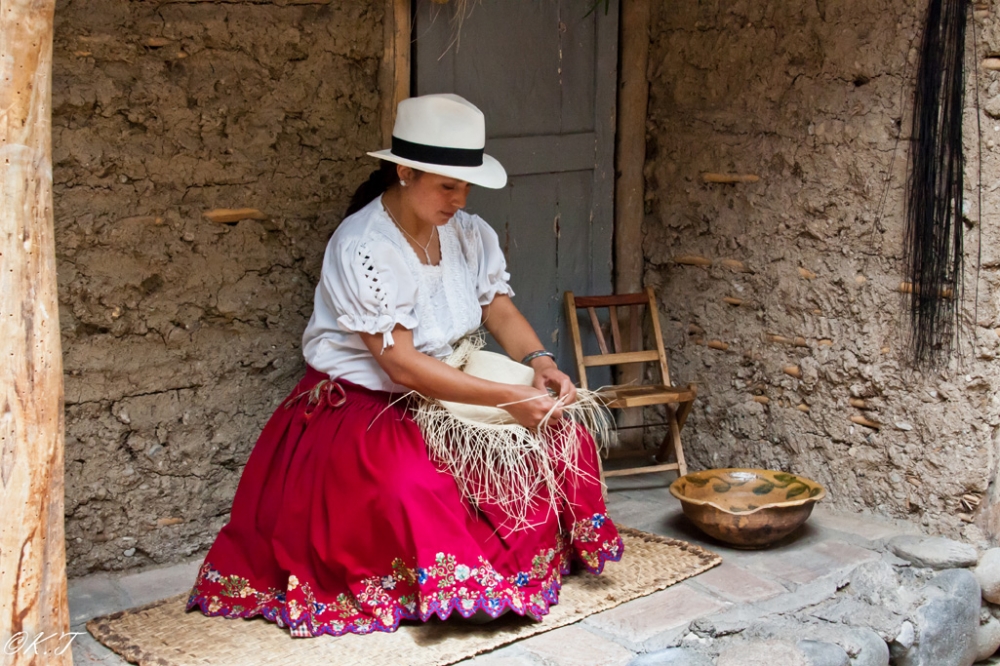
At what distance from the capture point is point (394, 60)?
3.85 metres

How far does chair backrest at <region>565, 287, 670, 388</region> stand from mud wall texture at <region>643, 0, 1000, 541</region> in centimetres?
17

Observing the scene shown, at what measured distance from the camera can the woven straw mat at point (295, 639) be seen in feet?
9.75

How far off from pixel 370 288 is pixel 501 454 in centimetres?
59

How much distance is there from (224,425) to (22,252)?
1394mm

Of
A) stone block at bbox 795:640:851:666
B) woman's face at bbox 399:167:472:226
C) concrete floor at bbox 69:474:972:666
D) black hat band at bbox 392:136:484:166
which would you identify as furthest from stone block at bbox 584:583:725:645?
black hat band at bbox 392:136:484:166

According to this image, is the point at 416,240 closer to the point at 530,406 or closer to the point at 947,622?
the point at 530,406

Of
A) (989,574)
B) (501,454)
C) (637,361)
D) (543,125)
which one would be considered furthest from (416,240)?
(989,574)

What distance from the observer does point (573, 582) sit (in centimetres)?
353

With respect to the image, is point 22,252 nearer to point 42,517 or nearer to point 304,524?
point 42,517

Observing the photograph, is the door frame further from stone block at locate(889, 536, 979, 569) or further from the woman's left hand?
stone block at locate(889, 536, 979, 569)

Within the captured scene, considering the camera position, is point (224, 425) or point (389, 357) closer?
point (389, 357)

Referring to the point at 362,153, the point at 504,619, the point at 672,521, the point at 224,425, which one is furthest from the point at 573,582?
the point at 362,153

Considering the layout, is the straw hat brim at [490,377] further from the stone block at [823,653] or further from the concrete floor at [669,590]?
the stone block at [823,653]

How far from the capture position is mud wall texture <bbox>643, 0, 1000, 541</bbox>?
3.80 m
